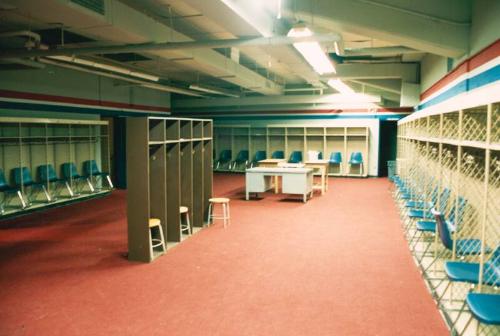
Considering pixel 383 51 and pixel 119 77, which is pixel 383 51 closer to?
pixel 383 51

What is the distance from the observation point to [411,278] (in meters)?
4.34

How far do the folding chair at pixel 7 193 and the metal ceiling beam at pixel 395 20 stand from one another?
6020mm

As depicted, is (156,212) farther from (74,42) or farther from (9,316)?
(74,42)

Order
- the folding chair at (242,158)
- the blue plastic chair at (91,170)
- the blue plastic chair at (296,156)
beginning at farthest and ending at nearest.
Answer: the folding chair at (242,158), the blue plastic chair at (296,156), the blue plastic chair at (91,170)

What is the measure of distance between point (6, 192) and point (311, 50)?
266 inches

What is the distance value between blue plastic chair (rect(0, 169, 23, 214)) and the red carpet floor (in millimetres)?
709

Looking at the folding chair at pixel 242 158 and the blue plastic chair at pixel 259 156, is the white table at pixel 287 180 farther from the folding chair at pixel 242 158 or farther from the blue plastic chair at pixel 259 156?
the folding chair at pixel 242 158

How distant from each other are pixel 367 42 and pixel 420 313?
586cm

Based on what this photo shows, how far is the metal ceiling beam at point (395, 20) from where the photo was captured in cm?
514

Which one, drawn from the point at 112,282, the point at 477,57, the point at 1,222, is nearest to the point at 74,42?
the point at 1,222

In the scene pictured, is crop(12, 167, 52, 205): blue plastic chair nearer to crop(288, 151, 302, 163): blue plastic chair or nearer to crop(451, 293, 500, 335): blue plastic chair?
crop(451, 293, 500, 335): blue plastic chair

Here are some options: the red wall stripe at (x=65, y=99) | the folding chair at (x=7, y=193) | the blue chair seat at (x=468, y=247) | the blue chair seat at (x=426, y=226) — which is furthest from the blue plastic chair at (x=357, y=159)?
the folding chair at (x=7, y=193)

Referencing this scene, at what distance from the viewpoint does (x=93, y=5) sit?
14.7ft

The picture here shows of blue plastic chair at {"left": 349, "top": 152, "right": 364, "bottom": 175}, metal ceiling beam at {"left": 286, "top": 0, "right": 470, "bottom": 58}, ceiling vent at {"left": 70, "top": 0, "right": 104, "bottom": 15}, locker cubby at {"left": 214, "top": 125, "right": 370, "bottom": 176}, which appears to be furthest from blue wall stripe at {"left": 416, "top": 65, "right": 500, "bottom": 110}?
locker cubby at {"left": 214, "top": 125, "right": 370, "bottom": 176}
